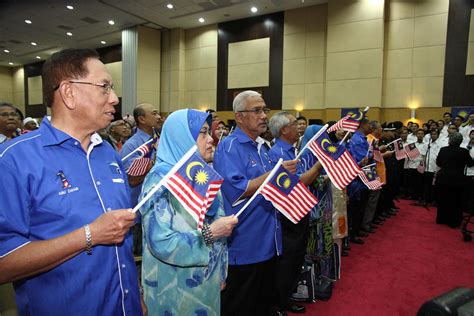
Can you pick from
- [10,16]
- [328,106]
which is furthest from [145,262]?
[10,16]

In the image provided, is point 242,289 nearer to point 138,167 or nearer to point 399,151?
point 138,167

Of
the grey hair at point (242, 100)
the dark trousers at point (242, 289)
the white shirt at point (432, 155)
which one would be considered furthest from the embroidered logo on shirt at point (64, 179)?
the white shirt at point (432, 155)

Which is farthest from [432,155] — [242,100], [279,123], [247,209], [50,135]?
[50,135]

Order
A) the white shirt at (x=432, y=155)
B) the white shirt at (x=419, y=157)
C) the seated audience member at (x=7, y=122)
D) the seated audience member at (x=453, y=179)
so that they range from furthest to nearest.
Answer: the white shirt at (x=419, y=157)
the white shirt at (x=432, y=155)
the seated audience member at (x=453, y=179)
the seated audience member at (x=7, y=122)

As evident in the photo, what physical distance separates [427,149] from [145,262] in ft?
27.2

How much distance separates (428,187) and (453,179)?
225cm

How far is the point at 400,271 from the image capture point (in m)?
3.94

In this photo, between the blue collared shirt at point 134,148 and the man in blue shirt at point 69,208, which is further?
the blue collared shirt at point 134,148

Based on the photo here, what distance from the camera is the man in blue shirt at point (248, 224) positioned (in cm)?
220

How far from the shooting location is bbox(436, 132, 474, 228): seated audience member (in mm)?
5723

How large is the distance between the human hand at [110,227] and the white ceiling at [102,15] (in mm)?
12413

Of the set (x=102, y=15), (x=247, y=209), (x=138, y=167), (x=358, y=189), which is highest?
(x=102, y=15)

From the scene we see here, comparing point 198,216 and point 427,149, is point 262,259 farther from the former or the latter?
point 427,149

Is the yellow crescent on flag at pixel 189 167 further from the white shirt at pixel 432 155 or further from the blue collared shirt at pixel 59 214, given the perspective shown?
the white shirt at pixel 432 155
